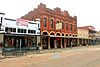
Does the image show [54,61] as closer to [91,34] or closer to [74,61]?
[74,61]

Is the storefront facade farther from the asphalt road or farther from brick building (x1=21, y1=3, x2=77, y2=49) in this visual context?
the asphalt road

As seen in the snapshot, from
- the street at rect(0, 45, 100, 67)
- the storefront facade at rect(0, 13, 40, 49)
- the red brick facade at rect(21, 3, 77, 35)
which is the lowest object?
the street at rect(0, 45, 100, 67)

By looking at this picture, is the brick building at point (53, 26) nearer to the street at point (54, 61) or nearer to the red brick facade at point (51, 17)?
the red brick facade at point (51, 17)

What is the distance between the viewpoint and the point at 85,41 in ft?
227

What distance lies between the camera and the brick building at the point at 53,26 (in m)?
46.1

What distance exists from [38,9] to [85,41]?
92.2ft

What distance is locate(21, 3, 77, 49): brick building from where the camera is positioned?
4606 centimetres

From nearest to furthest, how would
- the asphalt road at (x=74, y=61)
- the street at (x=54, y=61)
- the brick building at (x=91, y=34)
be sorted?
the asphalt road at (x=74, y=61)
the street at (x=54, y=61)
the brick building at (x=91, y=34)

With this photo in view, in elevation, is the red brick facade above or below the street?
above

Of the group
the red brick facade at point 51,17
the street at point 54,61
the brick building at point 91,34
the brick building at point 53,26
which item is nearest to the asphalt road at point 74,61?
the street at point 54,61

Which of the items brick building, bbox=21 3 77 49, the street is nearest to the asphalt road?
the street

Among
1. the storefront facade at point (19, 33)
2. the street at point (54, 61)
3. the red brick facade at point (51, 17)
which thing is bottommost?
the street at point (54, 61)

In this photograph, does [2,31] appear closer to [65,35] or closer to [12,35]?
[12,35]

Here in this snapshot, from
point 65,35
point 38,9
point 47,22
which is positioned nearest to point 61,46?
point 65,35
